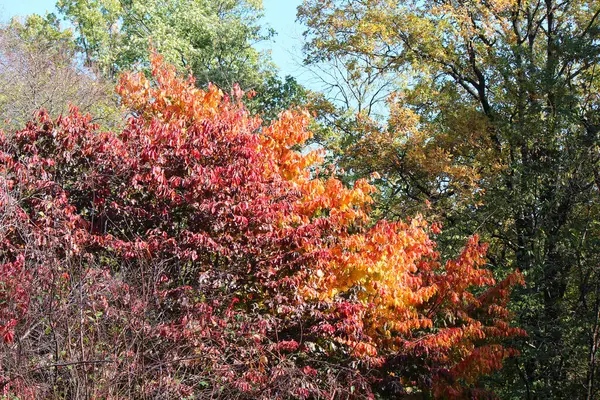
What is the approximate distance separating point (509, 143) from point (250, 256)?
274 inches

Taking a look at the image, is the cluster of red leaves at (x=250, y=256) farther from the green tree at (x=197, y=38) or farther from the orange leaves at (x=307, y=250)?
the green tree at (x=197, y=38)

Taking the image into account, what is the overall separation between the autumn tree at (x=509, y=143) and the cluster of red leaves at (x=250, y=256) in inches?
69.6

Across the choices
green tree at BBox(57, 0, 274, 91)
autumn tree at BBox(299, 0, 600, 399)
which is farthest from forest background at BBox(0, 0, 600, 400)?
green tree at BBox(57, 0, 274, 91)

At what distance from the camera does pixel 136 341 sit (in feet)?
19.0

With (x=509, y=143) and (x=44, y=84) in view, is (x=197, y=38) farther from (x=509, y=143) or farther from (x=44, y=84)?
(x=509, y=143)

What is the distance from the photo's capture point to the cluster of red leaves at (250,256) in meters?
7.18

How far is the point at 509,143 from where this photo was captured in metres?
13.1

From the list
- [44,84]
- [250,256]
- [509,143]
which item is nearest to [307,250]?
[250,256]

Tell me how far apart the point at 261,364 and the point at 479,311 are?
362cm

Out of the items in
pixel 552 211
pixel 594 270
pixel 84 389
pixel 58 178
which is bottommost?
pixel 84 389

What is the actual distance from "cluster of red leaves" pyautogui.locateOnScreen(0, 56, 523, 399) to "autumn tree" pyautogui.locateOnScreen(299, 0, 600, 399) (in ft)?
5.80

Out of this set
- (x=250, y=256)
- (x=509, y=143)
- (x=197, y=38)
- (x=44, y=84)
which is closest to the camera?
(x=250, y=256)

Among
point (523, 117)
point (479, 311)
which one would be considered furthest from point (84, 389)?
point (523, 117)

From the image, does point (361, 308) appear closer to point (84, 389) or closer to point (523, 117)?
point (84, 389)
